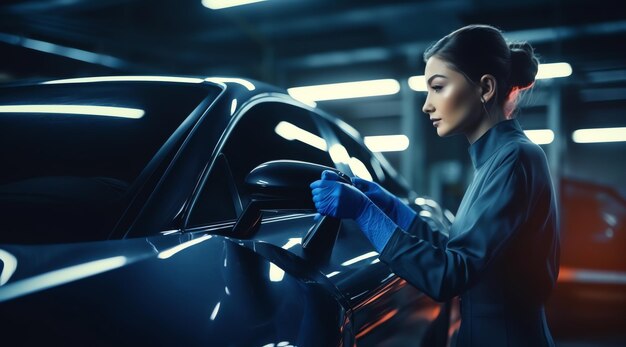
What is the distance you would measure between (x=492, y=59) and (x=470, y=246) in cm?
51

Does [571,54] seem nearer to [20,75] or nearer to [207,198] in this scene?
[20,75]

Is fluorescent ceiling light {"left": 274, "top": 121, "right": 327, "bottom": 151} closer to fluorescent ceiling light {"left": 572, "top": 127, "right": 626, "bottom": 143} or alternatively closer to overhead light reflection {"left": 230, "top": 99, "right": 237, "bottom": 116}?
overhead light reflection {"left": 230, "top": 99, "right": 237, "bottom": 116}

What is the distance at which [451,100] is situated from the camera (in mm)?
1344

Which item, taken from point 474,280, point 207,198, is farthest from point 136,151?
point 474,280

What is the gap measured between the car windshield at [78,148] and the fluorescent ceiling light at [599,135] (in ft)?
47.0

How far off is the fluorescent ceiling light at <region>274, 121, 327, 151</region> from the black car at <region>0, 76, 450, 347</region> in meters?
0.07

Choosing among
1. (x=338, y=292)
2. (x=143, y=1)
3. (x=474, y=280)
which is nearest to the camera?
(x=474, y=280)

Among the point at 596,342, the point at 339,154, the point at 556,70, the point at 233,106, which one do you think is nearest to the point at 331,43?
the point at 556,70

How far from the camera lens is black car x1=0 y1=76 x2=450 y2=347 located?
76 cm

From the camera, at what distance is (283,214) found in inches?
64.2

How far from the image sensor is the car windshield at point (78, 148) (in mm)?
992

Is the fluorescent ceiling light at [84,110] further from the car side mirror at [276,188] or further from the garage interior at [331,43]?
the garage interior at [331,43]

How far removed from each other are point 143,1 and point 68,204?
8.59m

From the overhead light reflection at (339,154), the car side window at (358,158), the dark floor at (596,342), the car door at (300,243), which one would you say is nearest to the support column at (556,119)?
the dark floor at (596,342)
